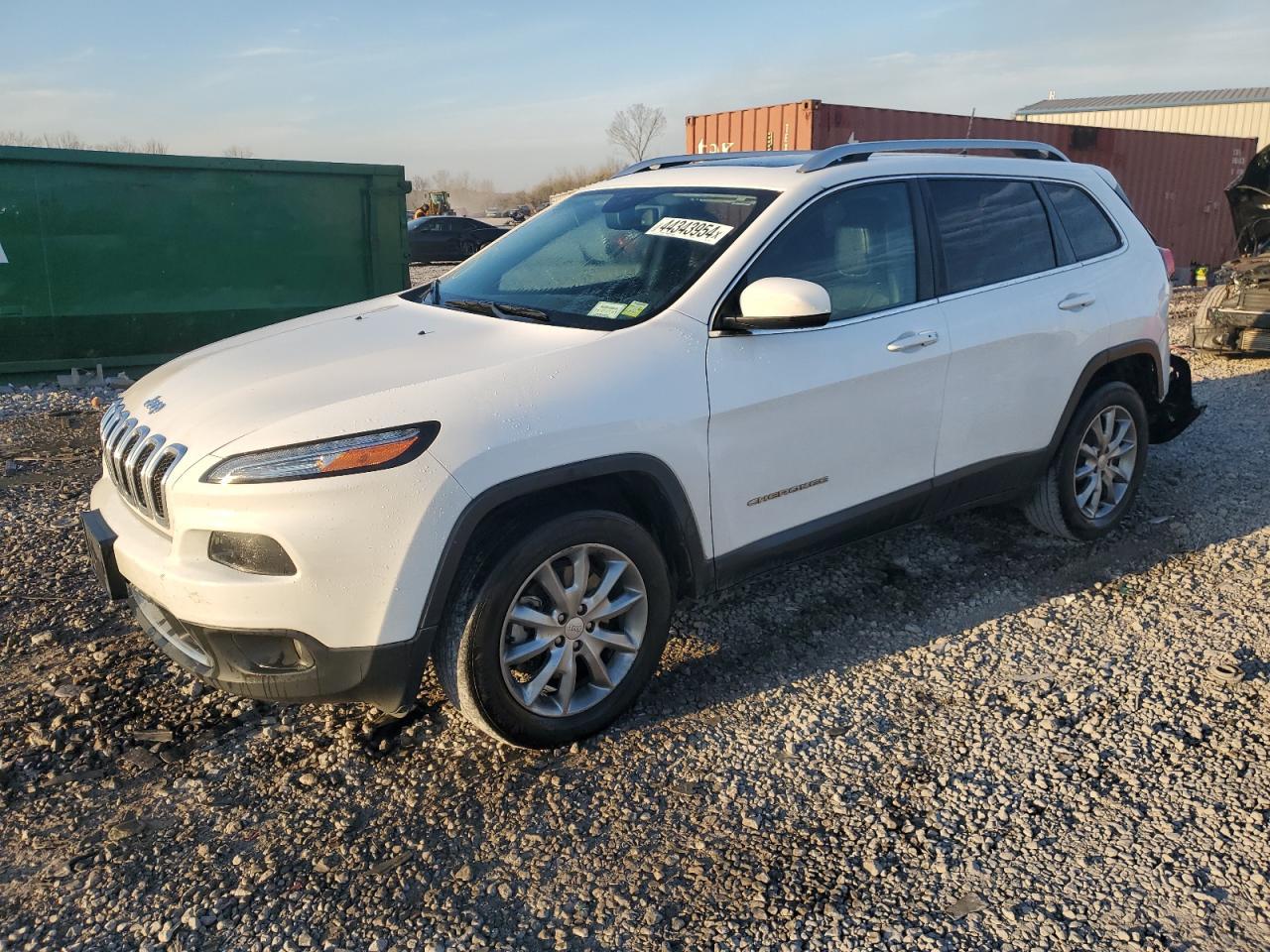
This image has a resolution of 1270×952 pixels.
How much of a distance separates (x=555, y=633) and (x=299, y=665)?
73cm

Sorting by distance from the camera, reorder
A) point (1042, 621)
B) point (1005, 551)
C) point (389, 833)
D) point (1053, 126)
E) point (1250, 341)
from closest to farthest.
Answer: point (389, 833) < point (1042, 621) < point (1005, 551) < point (1250, 341) < point (1053, 126)

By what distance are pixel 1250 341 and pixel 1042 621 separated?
621cm

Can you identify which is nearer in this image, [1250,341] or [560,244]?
[560,244]

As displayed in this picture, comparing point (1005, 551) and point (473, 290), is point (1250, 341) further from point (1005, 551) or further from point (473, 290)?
point (473, 290)

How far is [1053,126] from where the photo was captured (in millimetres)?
17625

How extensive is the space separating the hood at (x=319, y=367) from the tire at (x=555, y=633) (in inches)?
20.9

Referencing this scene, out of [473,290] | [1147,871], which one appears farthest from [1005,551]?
[473,290]

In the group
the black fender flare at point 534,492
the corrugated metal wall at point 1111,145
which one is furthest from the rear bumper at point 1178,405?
the corrugated metal wall at point 1111,145

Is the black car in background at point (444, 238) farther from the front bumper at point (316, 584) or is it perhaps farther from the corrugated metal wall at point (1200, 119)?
the corrugated metal wall at point (1200, 119)

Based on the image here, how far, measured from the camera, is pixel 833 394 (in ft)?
11.2

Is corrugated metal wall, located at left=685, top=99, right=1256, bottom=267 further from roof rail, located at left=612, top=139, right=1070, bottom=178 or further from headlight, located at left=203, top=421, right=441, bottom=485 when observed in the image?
headlight, located at left=203, top=421, right=441, bottom=485

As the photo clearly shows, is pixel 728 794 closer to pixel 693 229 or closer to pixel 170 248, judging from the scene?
pixel 693 229

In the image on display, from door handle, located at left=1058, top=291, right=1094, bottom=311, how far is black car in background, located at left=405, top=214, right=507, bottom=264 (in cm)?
1991

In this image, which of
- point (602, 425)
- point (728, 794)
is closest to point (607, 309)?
point (602, 425)
